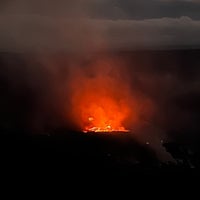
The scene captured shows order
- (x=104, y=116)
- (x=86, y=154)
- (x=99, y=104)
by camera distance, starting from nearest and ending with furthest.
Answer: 1. (x=86, y=154)
2. (x=104, y=116)
3. (x=99, y=104)

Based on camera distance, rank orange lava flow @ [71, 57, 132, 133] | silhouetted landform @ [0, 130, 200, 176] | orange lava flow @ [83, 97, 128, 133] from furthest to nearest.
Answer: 1. orange lava flow @ [71, 57, 132, 133]
2. orange lava flow @ [83, 97, 128, 133]
3. silhouetted landform @ [0, 130, 200, 176]

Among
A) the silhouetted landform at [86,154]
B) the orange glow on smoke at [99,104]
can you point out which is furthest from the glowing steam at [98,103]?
the silhouetted landform at [86,154]

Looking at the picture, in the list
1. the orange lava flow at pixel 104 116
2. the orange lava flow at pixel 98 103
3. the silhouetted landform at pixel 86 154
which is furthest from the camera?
the orange lava flow at pixel 98 103

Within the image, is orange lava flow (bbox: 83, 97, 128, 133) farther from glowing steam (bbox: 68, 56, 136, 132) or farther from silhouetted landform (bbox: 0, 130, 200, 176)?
silhouetted landform (bbox: 0, 130, 200, 176)

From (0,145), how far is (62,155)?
17.1ft

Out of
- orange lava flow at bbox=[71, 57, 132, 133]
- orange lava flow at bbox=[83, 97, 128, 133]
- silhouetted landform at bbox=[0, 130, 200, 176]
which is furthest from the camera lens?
orange lava flow at bbox=[71, 57, 132, 133]

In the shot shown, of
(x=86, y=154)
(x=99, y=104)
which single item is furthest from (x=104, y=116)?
(x=86, y=154)

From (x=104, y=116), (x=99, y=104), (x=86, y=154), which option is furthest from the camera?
(x=99, y=104)

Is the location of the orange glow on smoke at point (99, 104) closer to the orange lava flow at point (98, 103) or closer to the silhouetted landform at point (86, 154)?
the orange lava flow at point (98, 103)

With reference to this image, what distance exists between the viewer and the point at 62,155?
32.0 meters

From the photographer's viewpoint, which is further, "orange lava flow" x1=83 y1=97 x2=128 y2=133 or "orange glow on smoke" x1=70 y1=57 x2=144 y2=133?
"orange glow on smoke" x1=70 y1=57 x2=144 y2=133

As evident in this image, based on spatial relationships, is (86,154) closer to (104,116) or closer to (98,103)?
(104,116)

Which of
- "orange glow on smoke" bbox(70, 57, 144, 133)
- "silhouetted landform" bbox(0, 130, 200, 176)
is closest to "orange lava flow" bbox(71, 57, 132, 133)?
"orange glow on smoke" bbox(70, 57, 144, 133)

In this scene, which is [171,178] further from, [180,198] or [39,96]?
[39,96]
